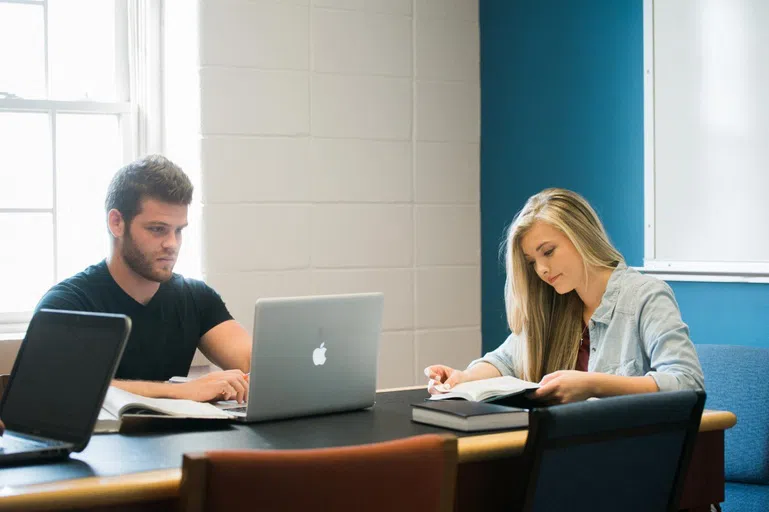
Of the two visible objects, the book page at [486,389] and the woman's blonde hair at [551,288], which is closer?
the book page at [486,389]

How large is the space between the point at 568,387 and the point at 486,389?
196 millimetres

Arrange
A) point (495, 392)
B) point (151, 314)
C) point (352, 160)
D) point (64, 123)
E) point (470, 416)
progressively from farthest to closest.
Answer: point (352, 160) < point (64, 123) < point (151, 314) < point (495, 392) < point (470, 416)

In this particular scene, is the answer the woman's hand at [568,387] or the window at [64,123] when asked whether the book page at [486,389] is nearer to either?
the woman's hand at [568,387]

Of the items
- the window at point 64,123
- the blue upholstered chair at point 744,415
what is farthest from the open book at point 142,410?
the window at point 64,123

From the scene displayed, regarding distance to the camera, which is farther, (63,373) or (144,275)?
(144,275)

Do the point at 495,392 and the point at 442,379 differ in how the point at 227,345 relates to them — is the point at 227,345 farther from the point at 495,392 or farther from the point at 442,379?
the point at 495,392

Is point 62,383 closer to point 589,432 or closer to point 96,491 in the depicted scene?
point 96,491

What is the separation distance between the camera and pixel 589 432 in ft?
6.14

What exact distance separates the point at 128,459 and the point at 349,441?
451 millimetres

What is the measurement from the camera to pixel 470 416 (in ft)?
6.98

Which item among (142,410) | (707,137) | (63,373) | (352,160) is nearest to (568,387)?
(142,410)

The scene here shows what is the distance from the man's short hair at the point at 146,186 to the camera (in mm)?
2928

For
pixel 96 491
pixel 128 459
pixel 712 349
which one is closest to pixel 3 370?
pixel 128 459

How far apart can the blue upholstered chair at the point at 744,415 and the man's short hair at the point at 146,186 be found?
1.74m
